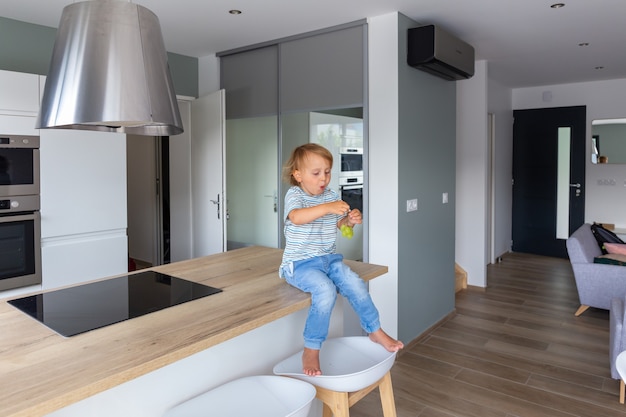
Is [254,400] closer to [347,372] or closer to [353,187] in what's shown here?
[347,372]

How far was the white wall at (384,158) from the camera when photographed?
11.3 feet

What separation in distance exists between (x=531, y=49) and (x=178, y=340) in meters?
4.62

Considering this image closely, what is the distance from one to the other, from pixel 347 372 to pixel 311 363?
17 centimetres

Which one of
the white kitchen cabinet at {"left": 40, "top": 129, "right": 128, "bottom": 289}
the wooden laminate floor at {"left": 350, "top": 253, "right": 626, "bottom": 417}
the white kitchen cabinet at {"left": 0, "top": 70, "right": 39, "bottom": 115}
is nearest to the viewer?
the wooden laminate floor at {"left": 350, "top": 253, "right": 626, "bottom": 417}

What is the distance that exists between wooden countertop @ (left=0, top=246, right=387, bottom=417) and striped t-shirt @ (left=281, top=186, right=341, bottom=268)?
14 centimetres

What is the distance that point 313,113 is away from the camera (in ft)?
12.9

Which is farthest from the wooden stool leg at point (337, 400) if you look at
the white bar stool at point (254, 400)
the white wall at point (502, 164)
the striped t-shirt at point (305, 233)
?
the white wall at point (502, 164)

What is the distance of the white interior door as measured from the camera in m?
4.29

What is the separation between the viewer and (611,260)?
13.6 feet

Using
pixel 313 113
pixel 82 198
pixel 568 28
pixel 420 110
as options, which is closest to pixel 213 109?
pixel 313 113

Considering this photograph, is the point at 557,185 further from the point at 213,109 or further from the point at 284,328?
the point at 284,328

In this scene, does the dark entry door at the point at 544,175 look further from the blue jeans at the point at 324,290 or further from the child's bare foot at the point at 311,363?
the child's bare foot at the point at 311,363

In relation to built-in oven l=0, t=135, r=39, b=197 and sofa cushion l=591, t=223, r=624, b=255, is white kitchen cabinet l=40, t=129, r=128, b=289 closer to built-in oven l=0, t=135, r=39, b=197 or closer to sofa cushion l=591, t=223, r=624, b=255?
built-in oven l=0, t=135, r=39, b=197

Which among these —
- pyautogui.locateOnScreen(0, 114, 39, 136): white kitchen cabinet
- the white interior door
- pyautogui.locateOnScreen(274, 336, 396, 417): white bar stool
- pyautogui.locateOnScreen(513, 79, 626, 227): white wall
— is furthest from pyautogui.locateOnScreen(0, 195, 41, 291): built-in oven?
pyautogui.locateOnScreen(513, 79, 626, 227): white wall
